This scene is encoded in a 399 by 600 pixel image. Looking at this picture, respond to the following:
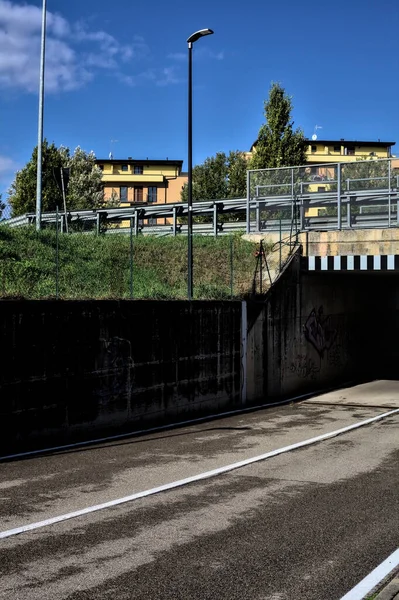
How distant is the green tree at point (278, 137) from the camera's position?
1773 inches

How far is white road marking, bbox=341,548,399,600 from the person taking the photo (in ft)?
19.9

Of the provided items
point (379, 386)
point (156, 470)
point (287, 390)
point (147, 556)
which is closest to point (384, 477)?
point (156, 470)

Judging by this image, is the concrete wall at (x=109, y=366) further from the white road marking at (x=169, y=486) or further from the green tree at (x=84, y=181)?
the green tree at (x=84, y=181)

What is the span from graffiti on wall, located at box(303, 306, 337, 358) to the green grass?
3.26 metres

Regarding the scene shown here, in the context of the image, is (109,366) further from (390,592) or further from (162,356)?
(390,592)

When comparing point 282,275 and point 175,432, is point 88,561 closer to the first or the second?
point 175,432

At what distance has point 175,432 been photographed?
1558 cm

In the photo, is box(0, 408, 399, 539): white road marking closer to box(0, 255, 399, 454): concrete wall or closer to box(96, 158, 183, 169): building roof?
box(0, 255, 399, 454): concrete wall

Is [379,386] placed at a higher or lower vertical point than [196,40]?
lower

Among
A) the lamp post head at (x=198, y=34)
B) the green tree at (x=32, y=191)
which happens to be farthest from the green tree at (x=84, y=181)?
the lamp post head at (x=198, y=34)

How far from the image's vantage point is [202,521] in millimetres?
8344

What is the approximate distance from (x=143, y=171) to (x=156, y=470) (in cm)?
8707

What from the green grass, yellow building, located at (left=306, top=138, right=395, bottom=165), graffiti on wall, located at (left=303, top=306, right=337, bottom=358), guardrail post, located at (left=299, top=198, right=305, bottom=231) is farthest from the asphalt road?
yellow building, located at (left=306, top=138, right=395, bottom=165)

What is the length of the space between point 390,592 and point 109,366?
33.4 ft
